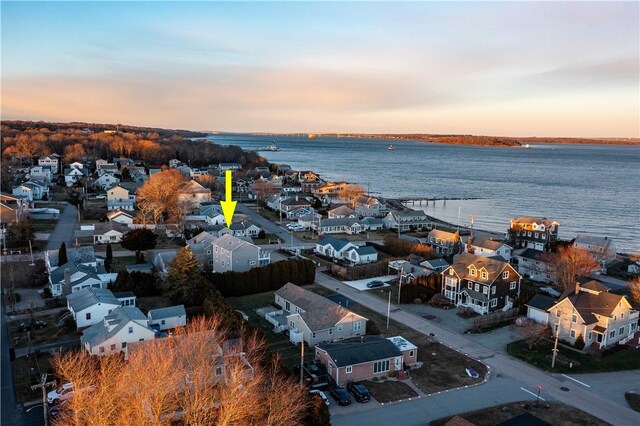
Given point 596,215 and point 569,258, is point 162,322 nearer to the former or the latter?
point 569,258

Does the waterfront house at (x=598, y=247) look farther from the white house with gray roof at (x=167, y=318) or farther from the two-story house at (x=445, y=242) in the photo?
the white house with gray roof at (x=167, y=318)

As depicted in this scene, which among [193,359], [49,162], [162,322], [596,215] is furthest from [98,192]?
[596,215]

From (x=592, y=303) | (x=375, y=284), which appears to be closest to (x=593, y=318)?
(x=592, y=303)

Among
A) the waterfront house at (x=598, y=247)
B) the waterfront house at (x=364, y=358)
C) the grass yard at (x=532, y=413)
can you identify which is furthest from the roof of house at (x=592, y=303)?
the waterfront house at (x=598, y=247)

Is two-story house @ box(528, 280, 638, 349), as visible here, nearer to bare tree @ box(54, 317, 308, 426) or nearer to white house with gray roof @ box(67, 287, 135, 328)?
bare tree @ box(54, 317, 308, 426)

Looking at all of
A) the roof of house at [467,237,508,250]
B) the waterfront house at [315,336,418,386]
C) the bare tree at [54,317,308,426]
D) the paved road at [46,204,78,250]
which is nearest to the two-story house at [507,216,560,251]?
the roof of house at [467,237,508,250]
